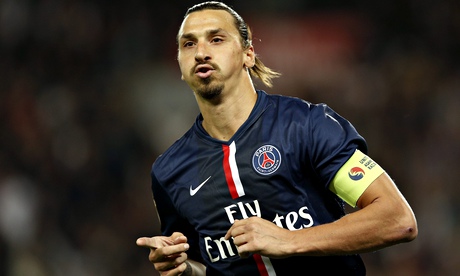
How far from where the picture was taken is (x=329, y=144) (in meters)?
3.50

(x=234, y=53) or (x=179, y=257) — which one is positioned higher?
(x=234, y=53)

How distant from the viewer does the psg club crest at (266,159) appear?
3631 millimetres

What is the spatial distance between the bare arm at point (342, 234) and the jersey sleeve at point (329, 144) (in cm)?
30

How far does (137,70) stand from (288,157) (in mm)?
7124

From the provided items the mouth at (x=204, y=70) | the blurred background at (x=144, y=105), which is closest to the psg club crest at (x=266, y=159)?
the mouth at (x=204, y=70)

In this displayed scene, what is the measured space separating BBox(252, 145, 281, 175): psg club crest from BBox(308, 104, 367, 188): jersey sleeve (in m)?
0.16

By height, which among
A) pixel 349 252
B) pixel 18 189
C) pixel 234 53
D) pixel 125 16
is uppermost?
pixel 125 16

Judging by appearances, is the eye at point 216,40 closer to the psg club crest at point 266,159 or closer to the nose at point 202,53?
the nose at point 202,53

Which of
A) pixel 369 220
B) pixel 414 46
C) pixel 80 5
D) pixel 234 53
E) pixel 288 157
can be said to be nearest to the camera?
pixel 369 220

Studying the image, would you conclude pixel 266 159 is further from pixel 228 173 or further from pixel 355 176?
pixel 355 176

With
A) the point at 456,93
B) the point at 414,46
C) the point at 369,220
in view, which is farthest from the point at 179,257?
Result: the point at 414,46

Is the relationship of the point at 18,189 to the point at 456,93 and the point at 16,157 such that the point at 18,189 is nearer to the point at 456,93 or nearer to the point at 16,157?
the point at 16,157

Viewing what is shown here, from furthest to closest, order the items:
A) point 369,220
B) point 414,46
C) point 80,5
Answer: point 80,5
point 414,46
point 369,220

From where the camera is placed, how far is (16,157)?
9492 mm
